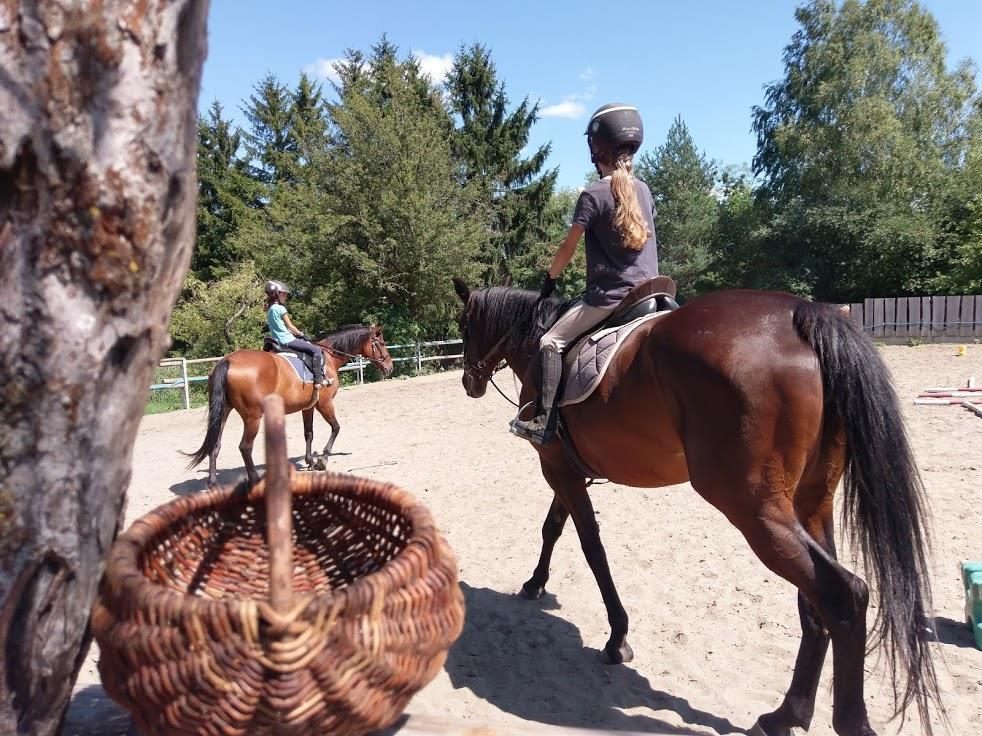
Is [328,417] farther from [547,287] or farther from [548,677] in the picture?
[548,677]

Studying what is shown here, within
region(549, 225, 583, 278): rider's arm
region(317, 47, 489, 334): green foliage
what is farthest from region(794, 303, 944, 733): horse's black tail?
region(317, 47, 489, 334): green foliage

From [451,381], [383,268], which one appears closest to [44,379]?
[451,381]

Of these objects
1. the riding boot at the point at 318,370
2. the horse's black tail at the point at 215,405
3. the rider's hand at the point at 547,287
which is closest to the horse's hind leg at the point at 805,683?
the rider's hand at the point at 547,287

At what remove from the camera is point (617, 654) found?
326 cm

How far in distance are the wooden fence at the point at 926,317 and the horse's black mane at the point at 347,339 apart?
56.5 ft

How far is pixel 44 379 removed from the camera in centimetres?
89

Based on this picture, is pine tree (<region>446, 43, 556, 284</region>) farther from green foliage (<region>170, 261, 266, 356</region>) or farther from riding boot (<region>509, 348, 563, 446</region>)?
riding boot (<region>509, 348, 563, 446</region>)

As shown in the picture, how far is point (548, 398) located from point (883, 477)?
1.55m

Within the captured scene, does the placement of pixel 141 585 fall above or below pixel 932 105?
below

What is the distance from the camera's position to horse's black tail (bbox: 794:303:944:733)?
234cm

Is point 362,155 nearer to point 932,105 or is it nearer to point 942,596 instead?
point 942,596

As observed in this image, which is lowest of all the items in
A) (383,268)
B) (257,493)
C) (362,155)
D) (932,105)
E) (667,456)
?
(667,456)

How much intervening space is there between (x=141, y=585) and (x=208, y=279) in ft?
108

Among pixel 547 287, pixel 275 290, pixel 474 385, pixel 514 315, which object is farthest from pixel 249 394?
pixel 547 287
